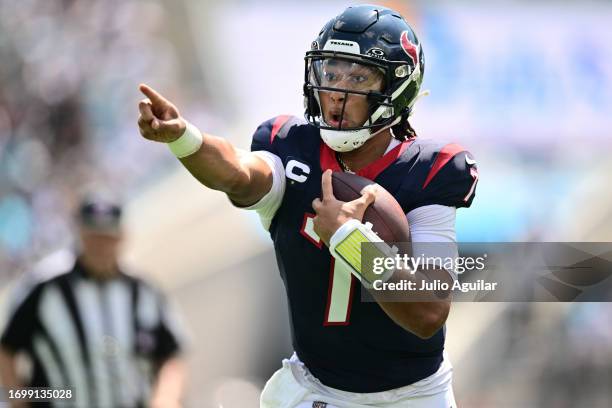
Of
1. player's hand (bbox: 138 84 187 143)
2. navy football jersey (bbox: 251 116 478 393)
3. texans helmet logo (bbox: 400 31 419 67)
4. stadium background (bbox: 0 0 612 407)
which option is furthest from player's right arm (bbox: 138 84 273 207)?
stadium background (bbox: 0 0 612 407)

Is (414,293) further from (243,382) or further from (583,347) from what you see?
(583,347)

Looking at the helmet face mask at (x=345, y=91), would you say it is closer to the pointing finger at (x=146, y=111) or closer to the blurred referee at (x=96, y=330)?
the pointing finger at (x=146, y=111)

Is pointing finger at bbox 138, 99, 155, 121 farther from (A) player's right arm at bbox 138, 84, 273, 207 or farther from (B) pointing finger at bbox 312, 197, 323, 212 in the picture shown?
(B) pointing finger at bbox 312, 197, 323, 212

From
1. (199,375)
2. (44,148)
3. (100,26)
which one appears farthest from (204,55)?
(199,375)

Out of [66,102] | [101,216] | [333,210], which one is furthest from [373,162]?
[66,102]

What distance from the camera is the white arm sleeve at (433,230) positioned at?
288 centimetres

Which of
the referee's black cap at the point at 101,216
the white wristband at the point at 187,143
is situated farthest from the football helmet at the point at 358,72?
the referee's black cap at the point at 101,216

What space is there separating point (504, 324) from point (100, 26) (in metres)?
4.31

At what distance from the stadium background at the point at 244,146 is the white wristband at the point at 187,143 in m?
4.96

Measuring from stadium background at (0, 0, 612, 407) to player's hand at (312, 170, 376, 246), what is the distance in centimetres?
480

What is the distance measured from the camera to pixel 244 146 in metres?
8.45

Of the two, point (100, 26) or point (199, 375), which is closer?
point (199, 375)

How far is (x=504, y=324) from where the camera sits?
848cm

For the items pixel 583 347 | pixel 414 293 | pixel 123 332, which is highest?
pixel 414 293
